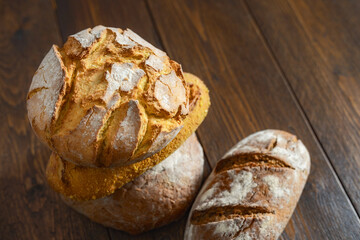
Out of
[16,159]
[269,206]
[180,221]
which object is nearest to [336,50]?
[269,206]

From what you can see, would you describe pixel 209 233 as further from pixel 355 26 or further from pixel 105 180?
pixel 355 26

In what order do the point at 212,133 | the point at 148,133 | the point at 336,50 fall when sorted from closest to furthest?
the point at 148,133 → the point at 212,133 → the point at 336,50

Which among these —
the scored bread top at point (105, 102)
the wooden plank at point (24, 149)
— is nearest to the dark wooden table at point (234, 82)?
the wooden plank at point (24, 149)

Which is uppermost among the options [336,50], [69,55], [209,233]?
[69,55]

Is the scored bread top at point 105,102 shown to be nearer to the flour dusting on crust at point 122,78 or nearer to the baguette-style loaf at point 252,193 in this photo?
the flour dusting on crust at point 122,78

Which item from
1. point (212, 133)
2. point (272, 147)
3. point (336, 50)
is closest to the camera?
point (272, 147)

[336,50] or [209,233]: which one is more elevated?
[336,50]

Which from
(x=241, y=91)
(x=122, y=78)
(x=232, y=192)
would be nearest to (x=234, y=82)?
(x=241, y=91)

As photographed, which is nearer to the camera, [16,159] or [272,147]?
[272,147]

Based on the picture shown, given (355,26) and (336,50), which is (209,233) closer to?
(336,50)
